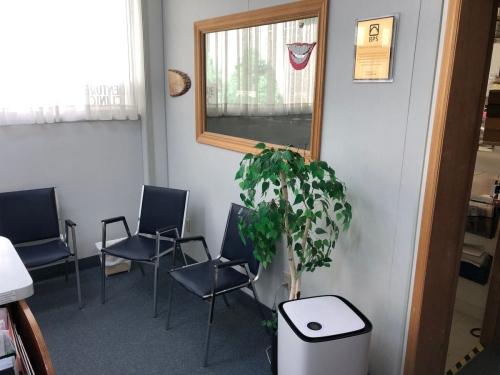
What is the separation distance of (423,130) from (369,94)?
1.11 feet

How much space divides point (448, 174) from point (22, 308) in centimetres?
188

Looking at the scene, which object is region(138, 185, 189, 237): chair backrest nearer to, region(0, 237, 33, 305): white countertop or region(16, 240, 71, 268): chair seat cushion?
region(16, 240, 71, 268): chair seat cushion

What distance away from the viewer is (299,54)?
2.38 metres

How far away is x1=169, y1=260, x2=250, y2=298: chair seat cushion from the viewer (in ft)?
7.99

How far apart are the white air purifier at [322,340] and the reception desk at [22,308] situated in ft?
3.36

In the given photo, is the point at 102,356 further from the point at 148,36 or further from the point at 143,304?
the point at 148,36

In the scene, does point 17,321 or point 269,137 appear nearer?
point 17,321

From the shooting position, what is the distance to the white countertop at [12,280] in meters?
1.58

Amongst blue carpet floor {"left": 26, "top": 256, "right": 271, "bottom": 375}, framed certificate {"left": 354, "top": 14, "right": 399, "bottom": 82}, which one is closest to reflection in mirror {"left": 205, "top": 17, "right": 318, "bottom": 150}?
framed certificate {"left": 354, "top": 14, "right": 399, "bottom": 82}

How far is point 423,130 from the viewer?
1780mm

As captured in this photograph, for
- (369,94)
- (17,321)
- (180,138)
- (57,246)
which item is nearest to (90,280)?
(57,246)

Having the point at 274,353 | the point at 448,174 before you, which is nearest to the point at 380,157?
the point at 448,174

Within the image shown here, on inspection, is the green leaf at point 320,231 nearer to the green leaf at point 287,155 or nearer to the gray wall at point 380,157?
the gray wall at point 380,157

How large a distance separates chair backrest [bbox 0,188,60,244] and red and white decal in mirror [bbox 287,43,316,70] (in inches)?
83.1
